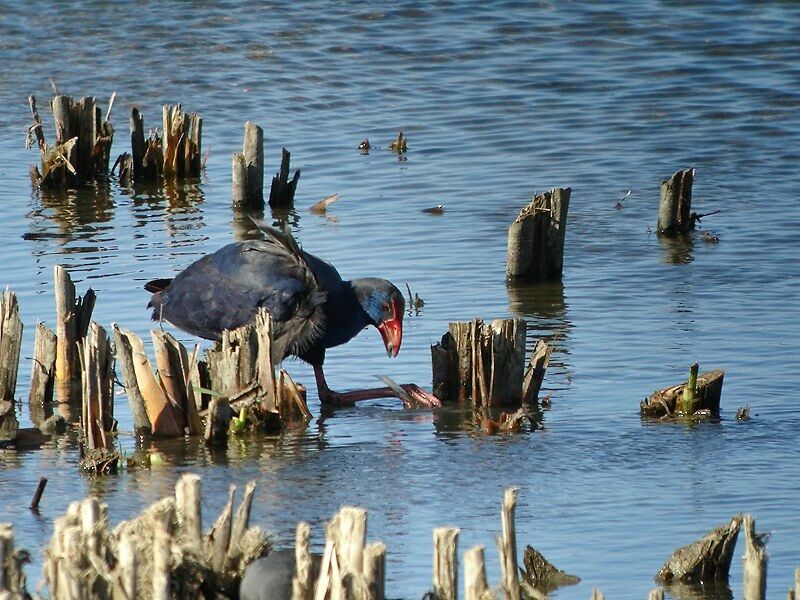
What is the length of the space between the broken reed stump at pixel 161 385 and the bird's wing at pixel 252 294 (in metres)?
0.87

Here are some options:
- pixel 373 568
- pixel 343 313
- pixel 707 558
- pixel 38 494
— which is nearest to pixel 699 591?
pixel 707 558

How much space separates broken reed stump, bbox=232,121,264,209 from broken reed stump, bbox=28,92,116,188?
139cm

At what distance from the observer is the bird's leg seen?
8391mm

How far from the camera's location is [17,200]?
14109 millimetres

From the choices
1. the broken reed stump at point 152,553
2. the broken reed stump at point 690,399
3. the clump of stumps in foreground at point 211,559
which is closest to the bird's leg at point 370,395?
the broken reed stump at point 690,399

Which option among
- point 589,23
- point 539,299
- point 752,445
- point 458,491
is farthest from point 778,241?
point 589,23

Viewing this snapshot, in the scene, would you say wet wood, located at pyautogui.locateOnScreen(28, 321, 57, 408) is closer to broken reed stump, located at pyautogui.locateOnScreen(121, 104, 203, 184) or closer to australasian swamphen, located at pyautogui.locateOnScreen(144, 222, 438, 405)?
australasian swamphen, located at pyautogui.locateOnScreen(144, 222, 438, 405)

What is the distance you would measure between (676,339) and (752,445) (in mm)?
2313

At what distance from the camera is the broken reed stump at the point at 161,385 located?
753 cm

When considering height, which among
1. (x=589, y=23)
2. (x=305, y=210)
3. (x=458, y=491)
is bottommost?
(x=458, y=491)

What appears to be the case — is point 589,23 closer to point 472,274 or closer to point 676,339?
point 472,274

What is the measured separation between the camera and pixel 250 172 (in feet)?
45.5

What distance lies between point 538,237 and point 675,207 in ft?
6.10

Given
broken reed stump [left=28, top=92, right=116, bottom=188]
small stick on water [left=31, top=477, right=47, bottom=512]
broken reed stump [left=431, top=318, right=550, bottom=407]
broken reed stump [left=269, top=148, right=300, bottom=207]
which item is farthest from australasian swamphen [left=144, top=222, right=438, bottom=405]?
broken reed stump [left=28, top=92, right=116, bottom=188]
